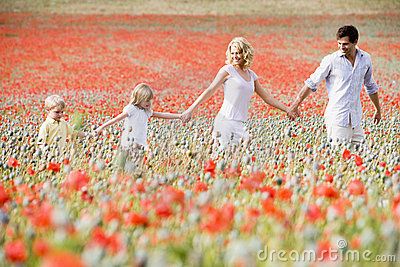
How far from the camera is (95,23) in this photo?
21.2 metres

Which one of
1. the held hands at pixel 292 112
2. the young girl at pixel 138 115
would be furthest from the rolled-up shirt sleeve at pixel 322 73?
the young girl at pixel 138 115

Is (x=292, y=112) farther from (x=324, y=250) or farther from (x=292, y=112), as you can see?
(x=324, y=250)

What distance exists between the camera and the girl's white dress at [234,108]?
5164mm

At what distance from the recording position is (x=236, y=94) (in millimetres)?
5195

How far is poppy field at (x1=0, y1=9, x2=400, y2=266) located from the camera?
2279mm

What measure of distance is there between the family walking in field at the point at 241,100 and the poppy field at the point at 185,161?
180 millimetres

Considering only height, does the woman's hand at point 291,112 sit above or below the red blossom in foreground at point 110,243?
below

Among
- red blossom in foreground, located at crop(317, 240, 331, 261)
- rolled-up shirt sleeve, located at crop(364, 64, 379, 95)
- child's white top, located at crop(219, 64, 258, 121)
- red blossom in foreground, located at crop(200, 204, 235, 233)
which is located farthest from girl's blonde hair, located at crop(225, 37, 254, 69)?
red blossom in foreground, located at crop(317, 240, 331, 261)

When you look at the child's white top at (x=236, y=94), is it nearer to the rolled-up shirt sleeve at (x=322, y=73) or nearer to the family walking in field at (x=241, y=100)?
the family walking in field at (x=241, y=100)

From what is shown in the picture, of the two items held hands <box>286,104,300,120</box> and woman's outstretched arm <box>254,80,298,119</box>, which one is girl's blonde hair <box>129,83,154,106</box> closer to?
woman's outstretched arm <box>254,80,298,119</box>

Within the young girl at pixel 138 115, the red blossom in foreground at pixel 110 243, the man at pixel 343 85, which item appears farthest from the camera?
the man at pixel 343 85

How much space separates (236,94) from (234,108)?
10 centimetres

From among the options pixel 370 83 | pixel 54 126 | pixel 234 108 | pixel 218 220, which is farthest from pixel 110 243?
pixel 370 83

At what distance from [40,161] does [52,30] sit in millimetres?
15902
